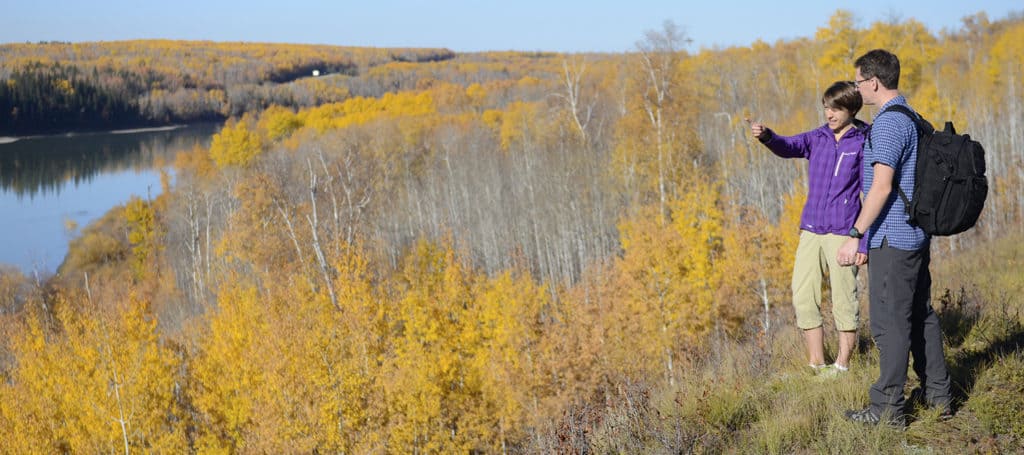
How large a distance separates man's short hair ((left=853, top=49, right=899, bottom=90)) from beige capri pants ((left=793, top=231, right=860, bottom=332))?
1.22 metres

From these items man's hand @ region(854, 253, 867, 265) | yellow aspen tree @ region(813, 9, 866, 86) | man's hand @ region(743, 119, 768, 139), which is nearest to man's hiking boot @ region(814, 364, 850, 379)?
man's hand @ region(854, 253, 867, 265)

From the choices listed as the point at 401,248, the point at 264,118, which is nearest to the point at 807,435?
the point at 401,248

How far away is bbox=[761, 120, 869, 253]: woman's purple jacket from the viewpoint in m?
4.71

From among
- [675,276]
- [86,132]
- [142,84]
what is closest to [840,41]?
[675,276]

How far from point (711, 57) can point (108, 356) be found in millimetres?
55947

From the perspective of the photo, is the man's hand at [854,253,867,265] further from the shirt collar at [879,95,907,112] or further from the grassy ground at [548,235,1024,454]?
the grassy ground at [548,235,1024,454]

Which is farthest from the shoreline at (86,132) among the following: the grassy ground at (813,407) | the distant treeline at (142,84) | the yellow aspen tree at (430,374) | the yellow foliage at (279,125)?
the grassy ground at (813,407)

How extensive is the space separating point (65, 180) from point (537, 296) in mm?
90447

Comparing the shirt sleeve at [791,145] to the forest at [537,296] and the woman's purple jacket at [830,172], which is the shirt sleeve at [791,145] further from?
the forest at [537,296]

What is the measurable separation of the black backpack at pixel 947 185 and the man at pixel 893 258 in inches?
2.6

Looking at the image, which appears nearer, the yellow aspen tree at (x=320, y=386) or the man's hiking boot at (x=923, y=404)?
the man's hiking boot at (x=923, y=404)

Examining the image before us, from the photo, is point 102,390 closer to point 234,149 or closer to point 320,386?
point 320,386

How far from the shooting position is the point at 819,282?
4.94m

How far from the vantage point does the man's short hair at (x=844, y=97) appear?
4586 millimetres
